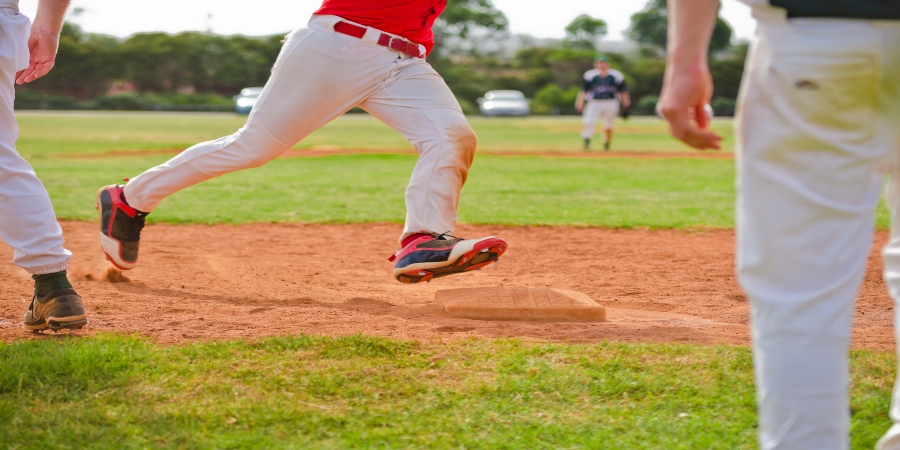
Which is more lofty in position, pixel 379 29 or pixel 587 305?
pixel 379 29

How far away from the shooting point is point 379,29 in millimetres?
4043

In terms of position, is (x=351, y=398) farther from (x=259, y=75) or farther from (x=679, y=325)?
(x=259, y=75)

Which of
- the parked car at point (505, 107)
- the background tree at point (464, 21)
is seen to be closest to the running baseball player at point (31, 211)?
the parked car at point (505, 107)

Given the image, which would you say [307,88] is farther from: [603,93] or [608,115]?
[603,93]

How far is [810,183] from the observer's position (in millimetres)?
1566

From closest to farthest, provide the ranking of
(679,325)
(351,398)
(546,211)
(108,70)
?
(351,398) → (679,325) → (546,211) → (108,70)

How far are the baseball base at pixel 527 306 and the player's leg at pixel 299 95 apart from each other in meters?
1.09

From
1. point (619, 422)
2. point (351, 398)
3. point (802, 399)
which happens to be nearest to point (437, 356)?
point (351, 398)

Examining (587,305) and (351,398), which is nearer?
(351,398)

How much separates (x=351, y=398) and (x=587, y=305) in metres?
1.58

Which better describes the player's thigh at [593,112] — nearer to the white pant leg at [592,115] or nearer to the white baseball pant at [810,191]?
the white pant leg at [592,115]

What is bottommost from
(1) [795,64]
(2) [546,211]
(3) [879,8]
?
(2) [546,211]

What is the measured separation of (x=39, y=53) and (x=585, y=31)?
4135 inches

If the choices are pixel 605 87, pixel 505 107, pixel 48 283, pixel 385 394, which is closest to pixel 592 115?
pixel 605 87
